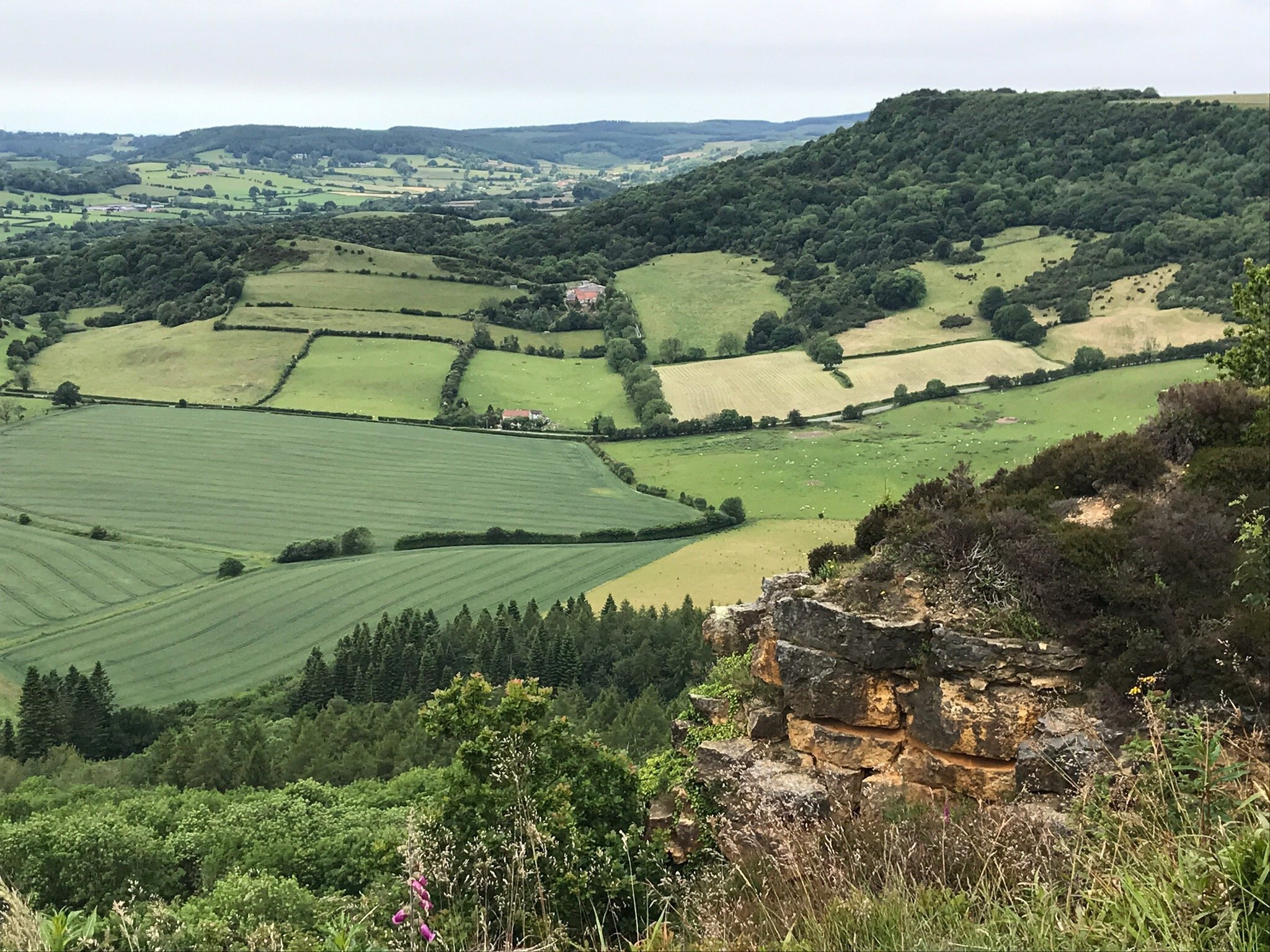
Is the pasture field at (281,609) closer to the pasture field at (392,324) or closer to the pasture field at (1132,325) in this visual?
the pasture field at (392,324)

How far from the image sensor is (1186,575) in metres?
14.3

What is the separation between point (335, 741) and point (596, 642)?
15.8 metres

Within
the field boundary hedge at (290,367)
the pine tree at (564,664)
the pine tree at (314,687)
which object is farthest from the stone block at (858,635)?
the field boundary hedge at (290,367)

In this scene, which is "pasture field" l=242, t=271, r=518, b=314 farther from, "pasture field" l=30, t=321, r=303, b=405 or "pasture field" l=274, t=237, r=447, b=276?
"pasture field" l=30, t=321, r=303, b=405

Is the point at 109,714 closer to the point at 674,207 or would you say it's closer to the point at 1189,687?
the point at 1189,687

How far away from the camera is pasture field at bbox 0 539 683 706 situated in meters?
47.9

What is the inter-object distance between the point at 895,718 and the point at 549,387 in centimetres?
9195

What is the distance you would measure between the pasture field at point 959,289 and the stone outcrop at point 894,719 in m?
103

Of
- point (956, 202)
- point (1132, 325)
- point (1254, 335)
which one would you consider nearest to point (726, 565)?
point (1254, 335)

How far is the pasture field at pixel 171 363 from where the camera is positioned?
319 feet

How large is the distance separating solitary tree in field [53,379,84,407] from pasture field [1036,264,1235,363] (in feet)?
329

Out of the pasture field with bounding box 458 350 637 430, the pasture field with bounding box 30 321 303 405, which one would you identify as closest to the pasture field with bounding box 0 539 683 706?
the pasture field with bounding box 458 350 637 430

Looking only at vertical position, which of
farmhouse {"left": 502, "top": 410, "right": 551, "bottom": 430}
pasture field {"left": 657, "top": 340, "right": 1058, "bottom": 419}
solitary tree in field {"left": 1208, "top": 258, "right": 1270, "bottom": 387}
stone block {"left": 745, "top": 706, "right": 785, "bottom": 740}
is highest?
solitary tree in field {"left": 1208, "top": 258, "right": 1270, "bottom": 387}

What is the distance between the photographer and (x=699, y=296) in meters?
141
